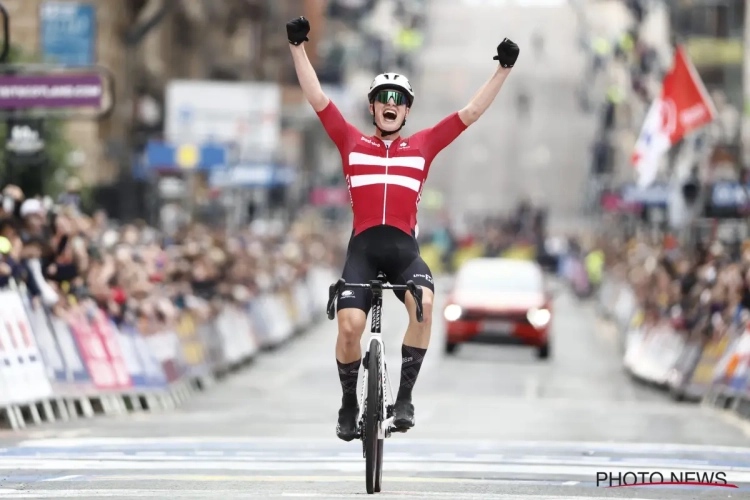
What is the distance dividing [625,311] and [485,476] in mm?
27569

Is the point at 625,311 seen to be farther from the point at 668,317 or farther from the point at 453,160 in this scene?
the point at 453,160

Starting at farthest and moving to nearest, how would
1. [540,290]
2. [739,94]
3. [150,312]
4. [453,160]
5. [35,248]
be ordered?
[453,160], [739,94], [540,290], [150,312], [35,248]

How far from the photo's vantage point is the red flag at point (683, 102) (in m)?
28.7

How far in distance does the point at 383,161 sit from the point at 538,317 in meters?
20.4

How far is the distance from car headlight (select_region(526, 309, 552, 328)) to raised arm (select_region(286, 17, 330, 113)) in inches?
793

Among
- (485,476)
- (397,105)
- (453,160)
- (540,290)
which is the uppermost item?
(397,105)

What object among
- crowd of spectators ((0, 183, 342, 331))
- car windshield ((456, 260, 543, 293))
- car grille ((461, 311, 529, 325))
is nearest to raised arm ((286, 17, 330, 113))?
crowd of spectators ((0, 183, 342, 331))

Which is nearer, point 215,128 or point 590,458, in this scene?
point 590,458

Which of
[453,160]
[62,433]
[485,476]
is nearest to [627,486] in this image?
[485,476]

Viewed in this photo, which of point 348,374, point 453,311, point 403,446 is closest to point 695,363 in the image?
point 453,311

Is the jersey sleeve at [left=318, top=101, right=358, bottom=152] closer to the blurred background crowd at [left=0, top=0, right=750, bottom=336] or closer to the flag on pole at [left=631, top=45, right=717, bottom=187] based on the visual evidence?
the blurred background crowd at [left=0, top=0, right=750, bottom=336]

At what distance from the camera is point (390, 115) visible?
1023 centimetres

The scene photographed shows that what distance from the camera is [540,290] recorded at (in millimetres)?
31203

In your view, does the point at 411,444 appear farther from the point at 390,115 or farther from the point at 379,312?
the point at 390,115
